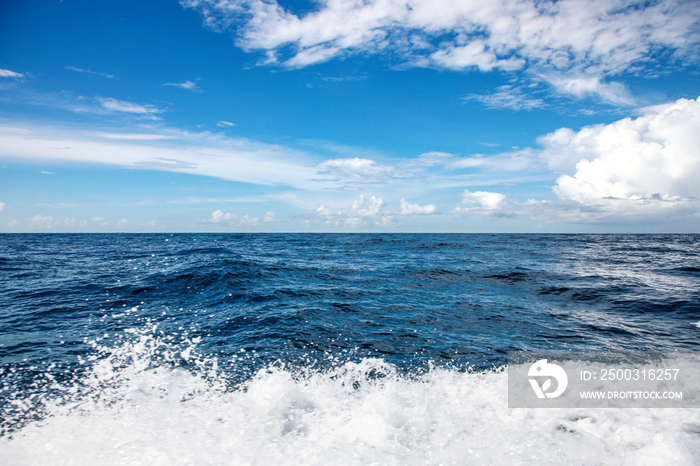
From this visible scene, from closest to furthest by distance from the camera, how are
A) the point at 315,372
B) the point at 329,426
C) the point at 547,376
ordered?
1. the point at 329,426
2. the point at 547,376
3. the point at 315,372

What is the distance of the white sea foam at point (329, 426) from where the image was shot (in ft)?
16.1

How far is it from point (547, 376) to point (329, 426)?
5410 mm

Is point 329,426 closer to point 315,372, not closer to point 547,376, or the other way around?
point 315,372

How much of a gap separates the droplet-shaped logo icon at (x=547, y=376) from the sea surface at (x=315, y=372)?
68 cm

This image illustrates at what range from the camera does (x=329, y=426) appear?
576 centimetres

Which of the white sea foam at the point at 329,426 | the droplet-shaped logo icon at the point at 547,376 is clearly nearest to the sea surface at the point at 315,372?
the white sea foam at the point at 329,426

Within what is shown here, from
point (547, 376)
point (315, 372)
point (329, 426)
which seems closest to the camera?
point (329, 426)

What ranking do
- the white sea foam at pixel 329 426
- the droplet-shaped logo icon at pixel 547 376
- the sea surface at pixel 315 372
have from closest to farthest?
1. the white sea foam at pixel 329 426
2. the sea surface at pixel 315 372
3. the droplet-shaped logo icon at pixel 547 376

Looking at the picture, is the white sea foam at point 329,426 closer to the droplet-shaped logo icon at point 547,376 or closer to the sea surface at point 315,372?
the sea surface at point 315,372

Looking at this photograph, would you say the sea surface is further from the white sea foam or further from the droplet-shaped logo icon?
the droplet-shaped logo icon

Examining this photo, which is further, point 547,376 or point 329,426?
point 547,376

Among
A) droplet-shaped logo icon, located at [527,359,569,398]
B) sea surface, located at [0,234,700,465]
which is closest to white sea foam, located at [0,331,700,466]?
sea surface, located at [0,234,700,465]

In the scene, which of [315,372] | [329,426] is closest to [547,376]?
[329,426]

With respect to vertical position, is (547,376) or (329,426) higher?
(547,376)
